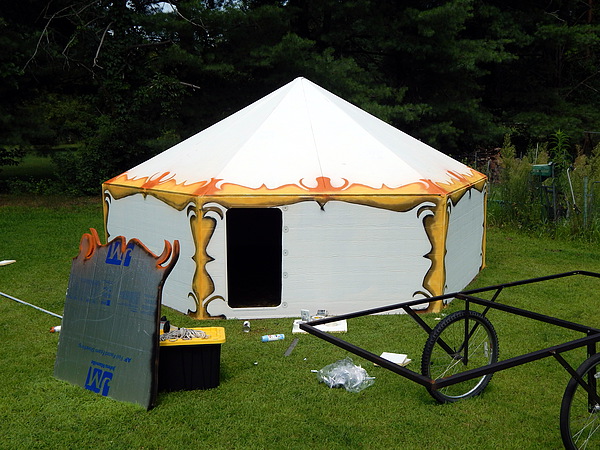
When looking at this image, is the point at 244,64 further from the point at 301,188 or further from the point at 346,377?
the point at 346,377

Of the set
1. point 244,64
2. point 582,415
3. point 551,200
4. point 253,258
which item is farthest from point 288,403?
point 244,64

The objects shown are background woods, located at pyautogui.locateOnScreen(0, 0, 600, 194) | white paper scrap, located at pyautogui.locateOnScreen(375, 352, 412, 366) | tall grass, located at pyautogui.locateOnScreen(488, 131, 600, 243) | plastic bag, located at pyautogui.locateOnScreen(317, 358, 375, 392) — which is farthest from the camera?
background woods, located at pyautogui.locateOnScreen(0, 0, 600, 194)

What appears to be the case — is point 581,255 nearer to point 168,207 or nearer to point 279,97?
point 279,97

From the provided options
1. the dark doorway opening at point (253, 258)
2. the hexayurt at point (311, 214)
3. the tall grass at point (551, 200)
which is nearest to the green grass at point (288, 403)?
the hexayurt at point (311, 214)

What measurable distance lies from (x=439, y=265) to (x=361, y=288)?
98 centimetres

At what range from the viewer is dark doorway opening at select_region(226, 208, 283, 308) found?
27.4 ft

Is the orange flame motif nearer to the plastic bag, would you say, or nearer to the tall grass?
the plastic bag

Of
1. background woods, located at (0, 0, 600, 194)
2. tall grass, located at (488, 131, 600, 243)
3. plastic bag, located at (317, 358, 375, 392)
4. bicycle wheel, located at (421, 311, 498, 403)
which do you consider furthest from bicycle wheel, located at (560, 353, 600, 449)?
background woods, located at (0, 0, 600, 194)

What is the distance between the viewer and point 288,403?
4.96m

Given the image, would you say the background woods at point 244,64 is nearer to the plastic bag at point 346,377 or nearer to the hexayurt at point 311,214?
the hexayurt at point 311,214

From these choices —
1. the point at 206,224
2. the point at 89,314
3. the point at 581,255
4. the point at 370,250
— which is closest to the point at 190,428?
the point at 89,314

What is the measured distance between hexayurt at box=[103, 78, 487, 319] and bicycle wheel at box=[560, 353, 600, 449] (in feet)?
9.31

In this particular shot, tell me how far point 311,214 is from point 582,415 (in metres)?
3.45

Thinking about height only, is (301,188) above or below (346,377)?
above
